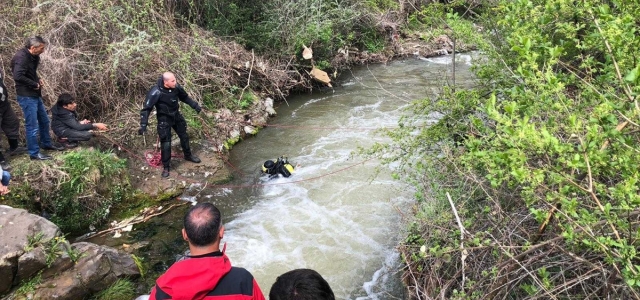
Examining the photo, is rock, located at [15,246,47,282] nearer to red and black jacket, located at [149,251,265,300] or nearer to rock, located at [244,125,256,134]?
red and black jacket, located at [149,251,265,300]

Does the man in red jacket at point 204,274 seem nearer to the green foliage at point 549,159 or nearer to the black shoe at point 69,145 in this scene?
the green foliage at point 549,159

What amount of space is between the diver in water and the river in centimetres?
13

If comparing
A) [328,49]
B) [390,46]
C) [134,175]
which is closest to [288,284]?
[134,175]

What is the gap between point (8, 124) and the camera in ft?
19.1

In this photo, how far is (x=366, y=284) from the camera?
480 centimetres

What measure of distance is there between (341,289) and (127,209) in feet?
11.2

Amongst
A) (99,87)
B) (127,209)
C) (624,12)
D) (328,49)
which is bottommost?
(127,209)

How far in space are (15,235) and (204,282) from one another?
3229 mm

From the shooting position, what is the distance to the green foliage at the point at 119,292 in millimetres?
4398

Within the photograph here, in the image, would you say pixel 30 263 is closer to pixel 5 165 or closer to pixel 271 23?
pixel 5 165

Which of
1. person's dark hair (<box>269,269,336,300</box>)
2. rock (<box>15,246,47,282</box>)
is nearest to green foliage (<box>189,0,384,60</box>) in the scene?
rock (<box>15,246,47,282</box>)

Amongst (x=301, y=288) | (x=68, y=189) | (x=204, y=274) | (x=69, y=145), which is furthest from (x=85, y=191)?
(x=301, y=288)

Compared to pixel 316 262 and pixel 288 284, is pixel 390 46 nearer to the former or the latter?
pixel 316 262

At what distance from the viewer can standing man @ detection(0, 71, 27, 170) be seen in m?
5.56
